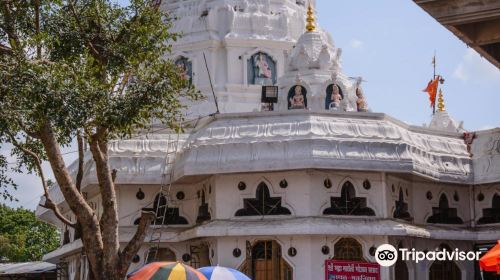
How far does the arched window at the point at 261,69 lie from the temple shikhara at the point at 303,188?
552cm

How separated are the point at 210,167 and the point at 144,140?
3434 millimetres

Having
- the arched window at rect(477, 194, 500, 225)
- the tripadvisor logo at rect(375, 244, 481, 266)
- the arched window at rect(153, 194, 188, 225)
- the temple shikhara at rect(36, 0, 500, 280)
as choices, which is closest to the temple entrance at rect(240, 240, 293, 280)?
the temple shikhara at rect(36, 0, 500, 280)

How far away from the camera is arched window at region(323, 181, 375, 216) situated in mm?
26344

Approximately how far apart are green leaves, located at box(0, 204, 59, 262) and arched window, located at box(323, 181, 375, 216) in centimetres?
3695

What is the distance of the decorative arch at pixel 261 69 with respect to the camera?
124 ft

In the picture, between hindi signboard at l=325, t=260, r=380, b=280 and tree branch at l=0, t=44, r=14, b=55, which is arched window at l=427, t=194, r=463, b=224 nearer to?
hindi signboard at l=325, t=260, r=380, b=280

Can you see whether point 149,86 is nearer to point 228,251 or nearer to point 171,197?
point 228,251

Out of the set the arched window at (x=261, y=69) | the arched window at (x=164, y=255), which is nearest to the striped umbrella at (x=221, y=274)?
the arched window at (x=164, y=255)

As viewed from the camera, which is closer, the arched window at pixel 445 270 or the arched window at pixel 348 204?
the arched window at pixel 348 204

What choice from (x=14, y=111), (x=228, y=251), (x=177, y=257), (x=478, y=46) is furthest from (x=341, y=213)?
(x=478, y=46)

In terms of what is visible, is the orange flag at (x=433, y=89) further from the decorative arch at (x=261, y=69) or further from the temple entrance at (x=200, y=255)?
the temple entrance at (x=200, y=255)

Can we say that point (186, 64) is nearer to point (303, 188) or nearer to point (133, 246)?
point (303, 188)

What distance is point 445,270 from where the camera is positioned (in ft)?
93.9

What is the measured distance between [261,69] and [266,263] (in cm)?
1303
